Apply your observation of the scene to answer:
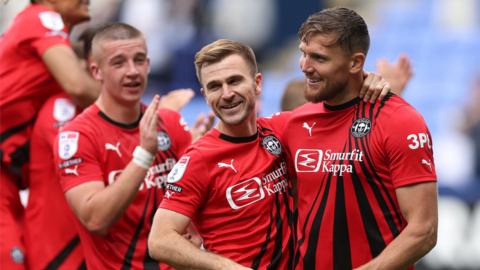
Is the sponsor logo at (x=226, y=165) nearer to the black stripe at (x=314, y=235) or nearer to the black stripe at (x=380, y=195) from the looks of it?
the black stripe at (x=314, y=235)

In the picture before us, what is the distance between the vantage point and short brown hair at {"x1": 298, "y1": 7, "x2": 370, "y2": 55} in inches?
239

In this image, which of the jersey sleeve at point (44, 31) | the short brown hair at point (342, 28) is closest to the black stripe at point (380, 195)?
the short brown hair at point (342, 28)

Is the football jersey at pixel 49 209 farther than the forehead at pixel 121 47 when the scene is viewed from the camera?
Yes

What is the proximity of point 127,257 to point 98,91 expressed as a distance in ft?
4.28

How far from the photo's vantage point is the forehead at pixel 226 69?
247 inches

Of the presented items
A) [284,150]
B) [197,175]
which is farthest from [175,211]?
[284,150]

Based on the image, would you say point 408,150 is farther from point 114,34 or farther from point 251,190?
point 114,34

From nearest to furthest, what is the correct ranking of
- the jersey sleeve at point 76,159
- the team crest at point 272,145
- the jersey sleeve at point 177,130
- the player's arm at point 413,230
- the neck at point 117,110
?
1. the player's arm at point 413,230
2. the team crest at point 272,145
3. the jersey sleeve at point 76,159
4. the neck at point 117,110
5. the jersey sleeve at point 177,130

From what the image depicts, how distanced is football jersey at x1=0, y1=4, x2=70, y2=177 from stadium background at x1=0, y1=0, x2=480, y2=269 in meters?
8.36

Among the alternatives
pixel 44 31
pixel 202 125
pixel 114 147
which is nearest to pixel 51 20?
pixel 44 31

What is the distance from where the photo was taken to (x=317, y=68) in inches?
241

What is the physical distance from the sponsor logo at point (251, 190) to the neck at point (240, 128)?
0.94 feet

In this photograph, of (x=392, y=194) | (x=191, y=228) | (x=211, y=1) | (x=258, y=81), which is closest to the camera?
(x=392, y=194)

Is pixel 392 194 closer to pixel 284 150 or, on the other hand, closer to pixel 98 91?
pixel 284 150
